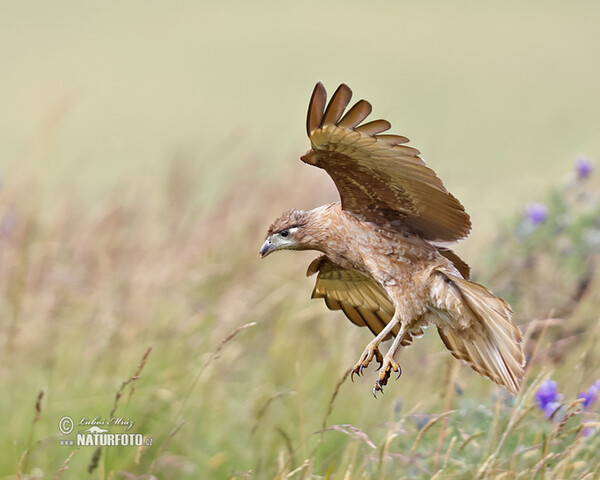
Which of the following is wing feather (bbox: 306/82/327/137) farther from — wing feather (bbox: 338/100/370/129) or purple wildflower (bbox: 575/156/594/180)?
purple wildflower (bbox: 575/156/594/180)

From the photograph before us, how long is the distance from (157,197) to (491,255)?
2269mm

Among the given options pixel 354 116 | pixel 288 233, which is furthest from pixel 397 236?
pixel 354 116

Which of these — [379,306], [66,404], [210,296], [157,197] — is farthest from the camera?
[157,197]

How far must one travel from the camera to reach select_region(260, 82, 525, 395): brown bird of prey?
212cm

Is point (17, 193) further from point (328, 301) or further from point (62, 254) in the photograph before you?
point (328, 301)

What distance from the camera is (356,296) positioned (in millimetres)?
2570

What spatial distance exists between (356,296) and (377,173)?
1.54 feet

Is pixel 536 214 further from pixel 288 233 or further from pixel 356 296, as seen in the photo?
pixel 288 233

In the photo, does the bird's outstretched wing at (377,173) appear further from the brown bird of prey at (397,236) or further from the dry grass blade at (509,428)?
the dry grass blade at (509,428)

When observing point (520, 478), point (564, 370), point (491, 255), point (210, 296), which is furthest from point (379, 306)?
point (210, 296)

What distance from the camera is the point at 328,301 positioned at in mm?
2625

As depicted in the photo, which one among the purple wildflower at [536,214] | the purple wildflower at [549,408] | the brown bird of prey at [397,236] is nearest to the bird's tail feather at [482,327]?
the brown bird of prey at [397,236]

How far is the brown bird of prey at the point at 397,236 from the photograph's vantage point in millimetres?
2121

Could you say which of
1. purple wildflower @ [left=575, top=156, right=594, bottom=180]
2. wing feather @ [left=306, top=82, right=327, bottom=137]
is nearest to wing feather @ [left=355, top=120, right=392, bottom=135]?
wing feather @ [left=306, top=82, right=327, bottom=137]
